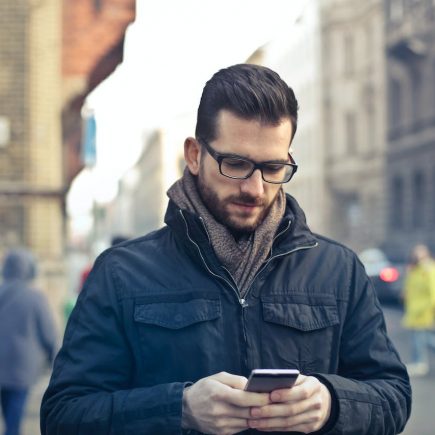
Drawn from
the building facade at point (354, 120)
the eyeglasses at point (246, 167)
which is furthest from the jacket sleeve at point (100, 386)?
the building facade at point (354, 120)

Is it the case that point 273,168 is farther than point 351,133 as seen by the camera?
No

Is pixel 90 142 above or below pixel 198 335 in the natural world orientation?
below

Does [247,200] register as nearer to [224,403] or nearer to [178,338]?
[178,338]

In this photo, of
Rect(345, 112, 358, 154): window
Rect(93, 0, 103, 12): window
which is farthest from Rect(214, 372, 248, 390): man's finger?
Rect(345, 112, 358, 154): window

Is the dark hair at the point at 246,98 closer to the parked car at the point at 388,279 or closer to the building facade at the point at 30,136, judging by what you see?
the building facade at the point at 30,136

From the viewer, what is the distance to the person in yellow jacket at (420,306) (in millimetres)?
13508

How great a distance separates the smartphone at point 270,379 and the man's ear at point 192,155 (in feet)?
2.08

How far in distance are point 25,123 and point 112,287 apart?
11449 millimetres

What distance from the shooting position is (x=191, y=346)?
2.44m

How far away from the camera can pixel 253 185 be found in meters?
2.46

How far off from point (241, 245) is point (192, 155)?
0.27m

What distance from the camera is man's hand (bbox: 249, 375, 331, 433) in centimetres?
223

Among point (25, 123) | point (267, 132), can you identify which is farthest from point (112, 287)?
point (25, 123)

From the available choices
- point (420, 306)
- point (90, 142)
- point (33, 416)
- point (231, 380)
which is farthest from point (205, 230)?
point (420, 306)
